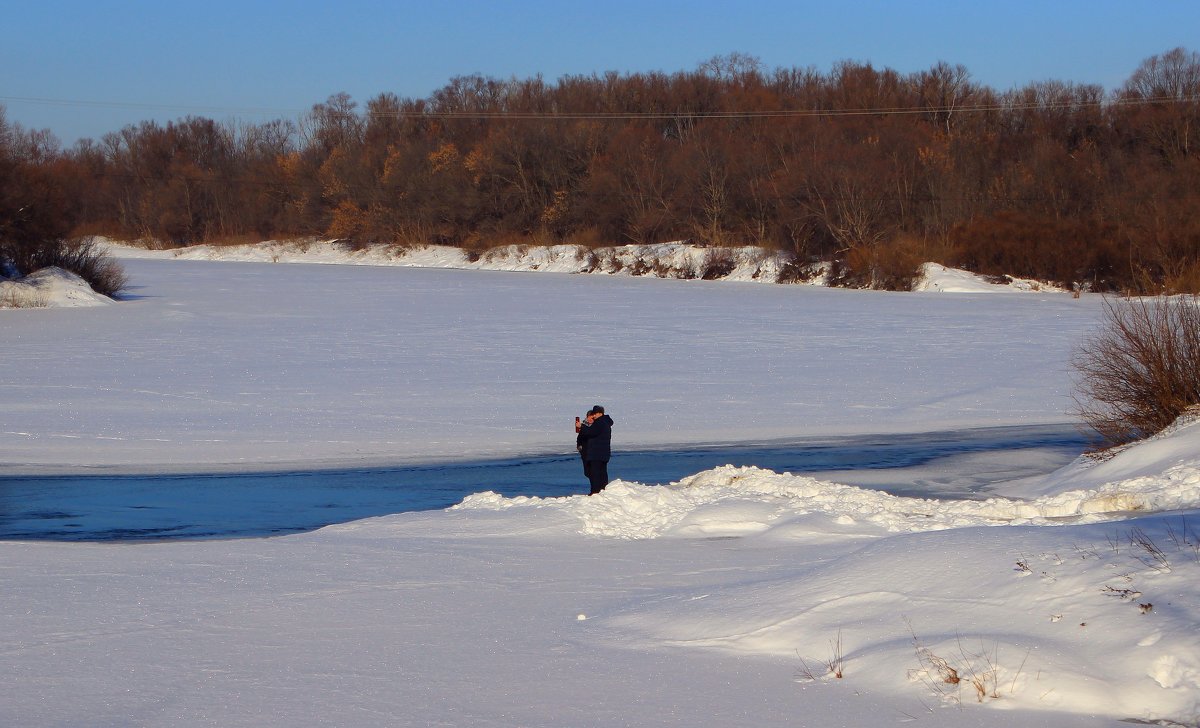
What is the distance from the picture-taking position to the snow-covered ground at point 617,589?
6.36 metres

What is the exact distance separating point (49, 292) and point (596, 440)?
36.4 meters

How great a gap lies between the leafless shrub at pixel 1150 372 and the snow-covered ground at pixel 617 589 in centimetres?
186

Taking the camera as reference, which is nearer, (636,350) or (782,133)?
(636,350)

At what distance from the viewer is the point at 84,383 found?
24094 millimetres

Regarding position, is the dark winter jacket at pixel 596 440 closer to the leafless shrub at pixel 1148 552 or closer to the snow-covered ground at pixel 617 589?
the snow-covered ground at pixel 617 589

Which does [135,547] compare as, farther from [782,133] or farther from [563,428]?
[782,133]

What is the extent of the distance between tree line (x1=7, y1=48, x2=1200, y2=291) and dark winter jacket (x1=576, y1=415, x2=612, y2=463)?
38475mm

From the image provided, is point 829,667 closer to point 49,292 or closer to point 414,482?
point 414,482

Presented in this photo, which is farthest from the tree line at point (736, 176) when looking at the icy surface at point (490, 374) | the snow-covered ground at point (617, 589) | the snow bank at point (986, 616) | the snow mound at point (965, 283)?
the snow bank at point (986, 616)

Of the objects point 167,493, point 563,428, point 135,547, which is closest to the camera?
point 135,547

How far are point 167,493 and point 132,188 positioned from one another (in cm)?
10829

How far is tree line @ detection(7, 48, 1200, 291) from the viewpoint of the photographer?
187 feet

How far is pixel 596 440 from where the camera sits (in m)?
12.9

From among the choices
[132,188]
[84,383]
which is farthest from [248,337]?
[132,188]
